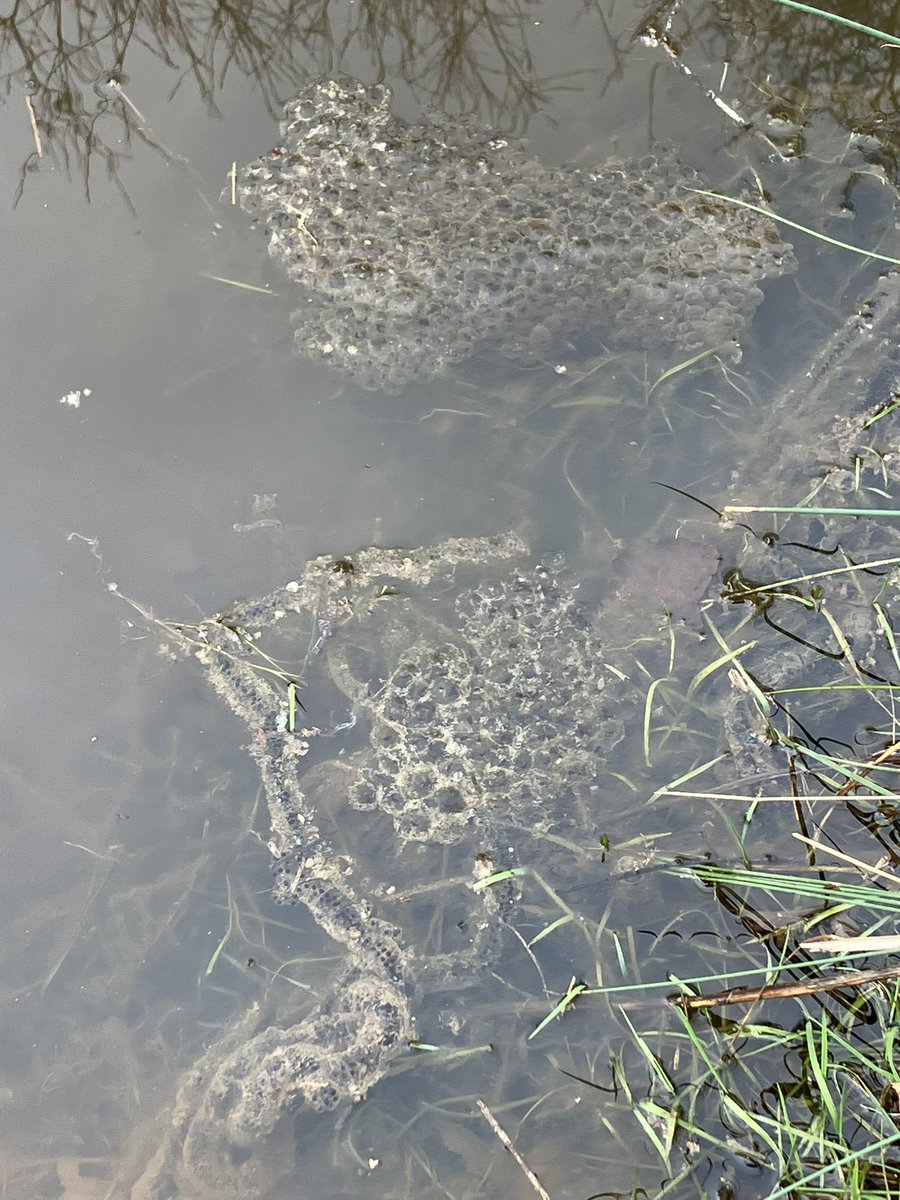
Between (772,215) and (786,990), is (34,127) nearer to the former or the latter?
(772,215)

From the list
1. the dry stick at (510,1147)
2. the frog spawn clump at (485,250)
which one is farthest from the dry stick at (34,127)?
the dry stick at (510,1147)

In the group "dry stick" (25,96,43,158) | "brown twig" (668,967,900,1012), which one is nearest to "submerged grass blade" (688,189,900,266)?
"brown twig" (668,967,900,1012)

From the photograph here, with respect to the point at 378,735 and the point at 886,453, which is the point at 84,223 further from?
the point at 886,453

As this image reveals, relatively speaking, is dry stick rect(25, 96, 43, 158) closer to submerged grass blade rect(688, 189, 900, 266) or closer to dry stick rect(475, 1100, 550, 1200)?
submerged grass blade rect(688, 189, 900, 266)

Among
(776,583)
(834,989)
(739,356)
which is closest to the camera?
(834,989)

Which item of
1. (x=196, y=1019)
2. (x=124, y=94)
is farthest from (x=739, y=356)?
(x=196, y=1019)

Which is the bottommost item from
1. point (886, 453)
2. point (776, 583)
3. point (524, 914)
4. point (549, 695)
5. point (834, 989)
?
point (524, 914)

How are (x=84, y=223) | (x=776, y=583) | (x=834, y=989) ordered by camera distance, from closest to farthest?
(x=834, y=989) → (x=776, y=583) → (x=84, y=223)
